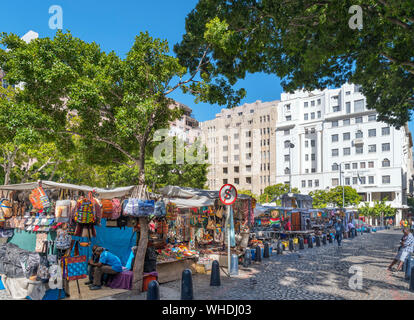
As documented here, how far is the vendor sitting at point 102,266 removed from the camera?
344 inches

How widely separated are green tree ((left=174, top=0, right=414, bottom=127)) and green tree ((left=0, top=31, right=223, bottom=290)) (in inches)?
41.4

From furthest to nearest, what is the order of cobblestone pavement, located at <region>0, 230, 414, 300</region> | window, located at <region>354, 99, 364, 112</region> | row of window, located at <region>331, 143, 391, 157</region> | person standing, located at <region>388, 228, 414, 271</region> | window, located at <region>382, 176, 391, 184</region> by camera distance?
window, located at <region>354, 99, 364, 112</region>
row of window, located at <region>331, 143, 391, 157</region>
window, located at <region>382, 176, 391, 184</region>
person standing, located at <region>388, 228, 414, 271</region>
cobblestone pavement, located at <region>0, 230, 414, 300</region>

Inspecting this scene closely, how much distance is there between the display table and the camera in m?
9.65

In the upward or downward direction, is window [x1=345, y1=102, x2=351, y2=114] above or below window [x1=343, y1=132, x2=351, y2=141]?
above

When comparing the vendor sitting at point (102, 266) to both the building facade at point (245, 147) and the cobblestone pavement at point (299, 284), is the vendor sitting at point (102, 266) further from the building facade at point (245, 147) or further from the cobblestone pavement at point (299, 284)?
the building facade at point (245, 147)

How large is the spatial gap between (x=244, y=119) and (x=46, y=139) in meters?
79.5

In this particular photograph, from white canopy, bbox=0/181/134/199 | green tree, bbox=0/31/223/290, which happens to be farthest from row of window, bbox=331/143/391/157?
white canopy, bbox=0/181/134/199

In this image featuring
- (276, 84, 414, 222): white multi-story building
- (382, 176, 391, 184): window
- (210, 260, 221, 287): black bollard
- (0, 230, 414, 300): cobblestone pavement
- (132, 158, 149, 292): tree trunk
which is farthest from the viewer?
(276, 84, 414, 222): white multi-story building

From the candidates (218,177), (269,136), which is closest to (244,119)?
(269,136)

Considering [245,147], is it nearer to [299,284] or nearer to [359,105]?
[359,105]

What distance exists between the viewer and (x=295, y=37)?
1153 centimetres

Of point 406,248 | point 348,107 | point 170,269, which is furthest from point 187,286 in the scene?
point 348,107

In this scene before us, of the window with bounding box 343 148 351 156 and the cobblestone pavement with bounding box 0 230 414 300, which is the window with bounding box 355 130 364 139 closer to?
the window with bounding box 343 148 351 156
